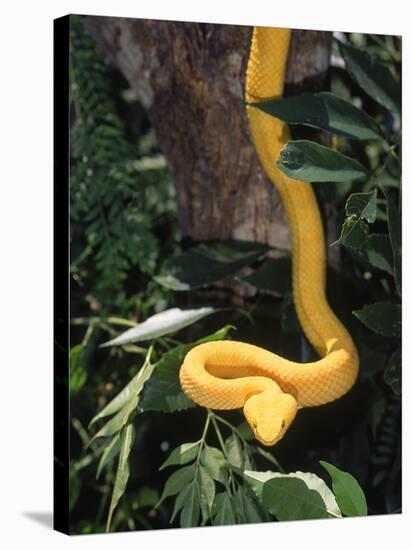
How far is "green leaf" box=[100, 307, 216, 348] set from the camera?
345cm

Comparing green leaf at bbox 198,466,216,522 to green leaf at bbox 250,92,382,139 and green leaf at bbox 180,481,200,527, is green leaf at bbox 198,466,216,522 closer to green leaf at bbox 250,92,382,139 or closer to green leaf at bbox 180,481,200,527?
green leaf at bbox 180,481,200,527

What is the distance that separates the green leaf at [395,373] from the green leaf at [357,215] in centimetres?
41

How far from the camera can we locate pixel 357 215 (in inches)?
136

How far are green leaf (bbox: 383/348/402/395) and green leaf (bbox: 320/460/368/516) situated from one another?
32cm

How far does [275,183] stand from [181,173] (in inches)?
10.1

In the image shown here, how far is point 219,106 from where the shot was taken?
354 cm

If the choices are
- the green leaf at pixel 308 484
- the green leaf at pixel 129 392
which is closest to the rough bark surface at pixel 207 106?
the green leaf at pixel 129 392

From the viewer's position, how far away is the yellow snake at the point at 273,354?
11.3 feet

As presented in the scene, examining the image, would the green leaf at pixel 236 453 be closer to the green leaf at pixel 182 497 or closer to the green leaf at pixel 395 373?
the green leaf at pixel 182 497

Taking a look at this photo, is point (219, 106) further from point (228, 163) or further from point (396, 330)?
point (396, 330)

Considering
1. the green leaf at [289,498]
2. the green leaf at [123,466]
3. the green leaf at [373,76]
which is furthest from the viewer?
the green leaf at [373,76]

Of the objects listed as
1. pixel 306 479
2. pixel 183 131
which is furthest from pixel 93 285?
pixel 306 479

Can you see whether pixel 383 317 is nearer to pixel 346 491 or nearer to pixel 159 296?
pixel 346 491

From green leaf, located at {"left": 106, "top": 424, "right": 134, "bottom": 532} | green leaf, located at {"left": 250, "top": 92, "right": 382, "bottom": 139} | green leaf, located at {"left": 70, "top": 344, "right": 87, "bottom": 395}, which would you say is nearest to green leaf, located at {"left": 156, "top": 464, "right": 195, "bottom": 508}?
green leaf, located at {"left": 106, "top": 424, "right": 134, "bottom": 532}
